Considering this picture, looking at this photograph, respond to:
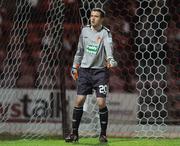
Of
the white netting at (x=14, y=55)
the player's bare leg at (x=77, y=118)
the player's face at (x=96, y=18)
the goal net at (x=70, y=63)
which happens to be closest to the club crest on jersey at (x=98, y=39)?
the player's face at (x=96, y=18)

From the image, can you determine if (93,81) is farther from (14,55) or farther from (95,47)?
(14,55)

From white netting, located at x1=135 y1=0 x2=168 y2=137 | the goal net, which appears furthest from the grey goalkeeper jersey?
white netting, located at x1=135 y1=0 x2=168 y2=137

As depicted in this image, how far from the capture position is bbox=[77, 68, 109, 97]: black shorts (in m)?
6.64

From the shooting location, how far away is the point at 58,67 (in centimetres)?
847

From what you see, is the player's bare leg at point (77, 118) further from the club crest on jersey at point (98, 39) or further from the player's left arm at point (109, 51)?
the club crest on jersey at point (98, 39)

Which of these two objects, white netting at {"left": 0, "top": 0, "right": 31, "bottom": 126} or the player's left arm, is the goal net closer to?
white netting at {"left": 0, "top": 0, "right": 31, "bottom": 126}

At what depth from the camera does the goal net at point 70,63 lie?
814cm

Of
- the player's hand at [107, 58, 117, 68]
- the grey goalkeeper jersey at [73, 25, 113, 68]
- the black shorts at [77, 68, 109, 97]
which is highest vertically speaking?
the grey goalkeeper jersey at [73, 25, 113, 68]

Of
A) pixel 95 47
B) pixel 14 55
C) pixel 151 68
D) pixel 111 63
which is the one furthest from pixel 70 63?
pixel 111 63

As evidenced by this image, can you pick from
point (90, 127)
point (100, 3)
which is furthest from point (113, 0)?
point (90, 127)

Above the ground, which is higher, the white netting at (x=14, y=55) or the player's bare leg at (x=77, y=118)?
the white netting at (x=14, y=55)

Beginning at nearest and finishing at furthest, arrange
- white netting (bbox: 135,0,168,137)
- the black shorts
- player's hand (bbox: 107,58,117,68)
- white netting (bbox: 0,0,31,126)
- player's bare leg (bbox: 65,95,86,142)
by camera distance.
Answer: player's hand (bbox: 107,58,117,68) < the black shorts < player's bare leg (bbox: 65,95,86,142) < white netting (bbox: 135,0,168,137) < white netting (bbox: 0,0,31,126)

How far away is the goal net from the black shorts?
1.17 metres

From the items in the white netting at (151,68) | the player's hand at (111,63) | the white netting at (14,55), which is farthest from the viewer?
the white netting at (14,55)
